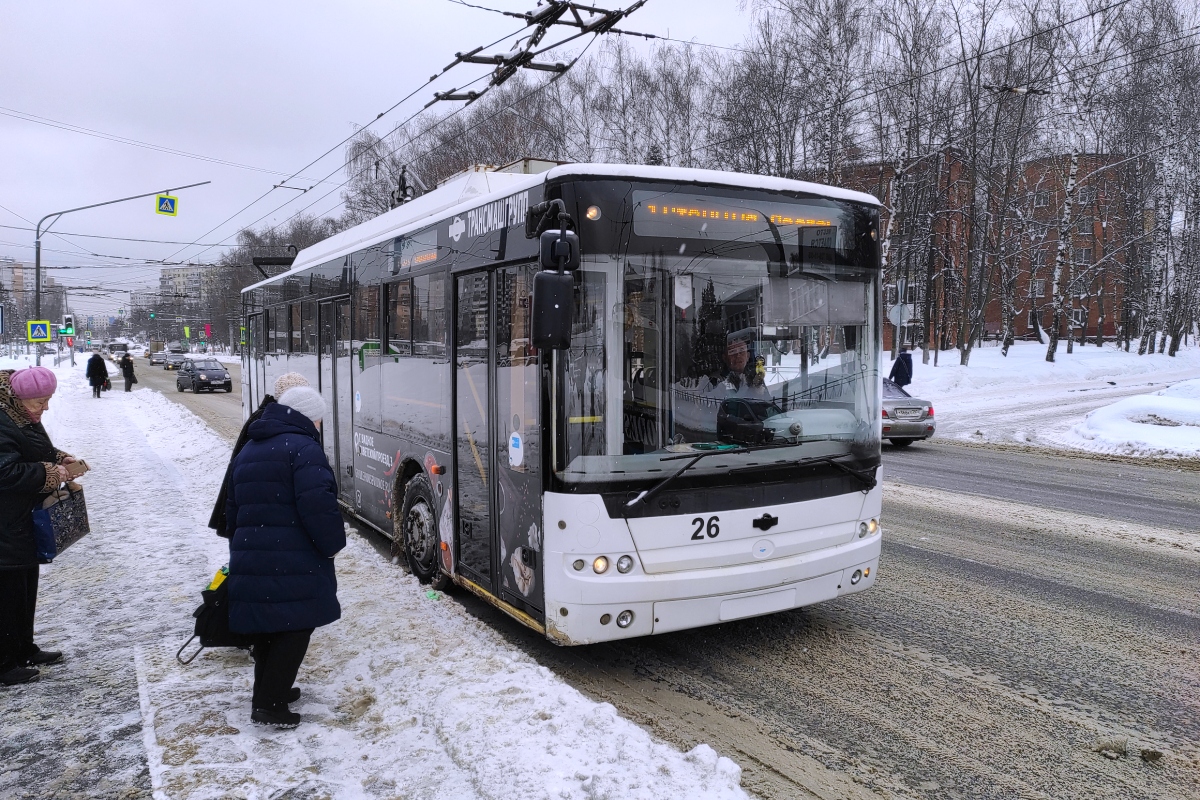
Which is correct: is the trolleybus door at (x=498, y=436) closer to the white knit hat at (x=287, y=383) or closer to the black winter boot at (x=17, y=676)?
the white knit hat at (x=287, y=383)

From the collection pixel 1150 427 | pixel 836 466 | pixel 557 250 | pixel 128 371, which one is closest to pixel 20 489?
pixel 557 250

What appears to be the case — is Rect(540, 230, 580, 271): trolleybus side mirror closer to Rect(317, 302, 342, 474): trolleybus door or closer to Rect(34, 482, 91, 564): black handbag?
Rect(34, 482, 91, 564): black handbag

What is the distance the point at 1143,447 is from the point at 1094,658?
12.7 m

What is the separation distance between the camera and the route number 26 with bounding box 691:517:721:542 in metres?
4.65

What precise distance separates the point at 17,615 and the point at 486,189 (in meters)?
4.08

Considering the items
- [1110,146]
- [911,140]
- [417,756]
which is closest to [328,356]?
[417,756]

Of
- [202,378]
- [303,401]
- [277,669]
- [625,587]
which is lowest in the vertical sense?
[277,669]

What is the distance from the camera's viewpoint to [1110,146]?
34.1m

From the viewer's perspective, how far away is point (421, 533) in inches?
257


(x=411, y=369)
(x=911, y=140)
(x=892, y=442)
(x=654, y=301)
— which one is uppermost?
(x=911, y=140)

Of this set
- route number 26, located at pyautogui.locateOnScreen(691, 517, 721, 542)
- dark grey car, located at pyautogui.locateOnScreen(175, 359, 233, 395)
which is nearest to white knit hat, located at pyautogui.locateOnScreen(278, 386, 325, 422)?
route number 26, located at pyautogui.locateOnScreen(691, 517, 721, 542)

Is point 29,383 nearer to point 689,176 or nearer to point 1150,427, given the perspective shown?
point 689,176

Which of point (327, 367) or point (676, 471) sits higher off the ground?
point (327, 367)

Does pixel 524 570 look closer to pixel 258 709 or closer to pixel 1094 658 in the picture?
pixel 258 709
